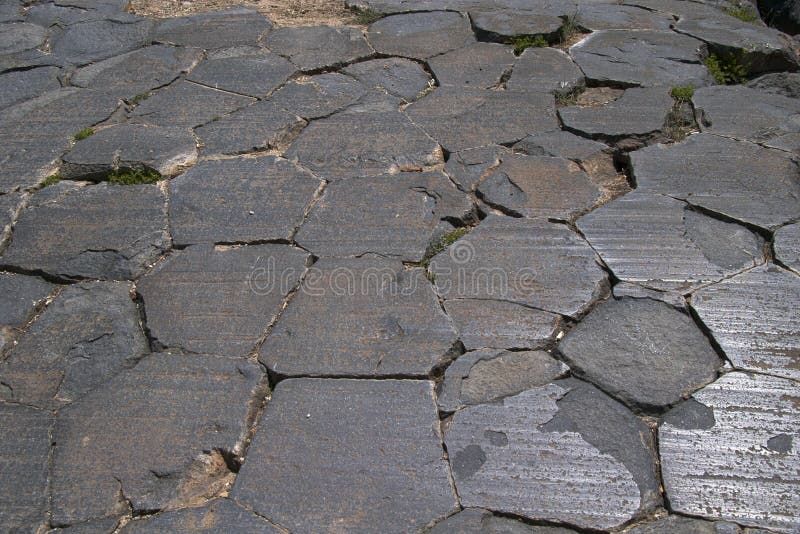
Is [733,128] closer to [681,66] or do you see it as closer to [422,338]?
[681,66]

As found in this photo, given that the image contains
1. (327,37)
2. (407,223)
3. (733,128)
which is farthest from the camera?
(327,37)

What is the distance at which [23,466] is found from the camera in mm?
2029

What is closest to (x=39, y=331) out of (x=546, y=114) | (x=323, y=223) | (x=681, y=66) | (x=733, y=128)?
(x=323, y=223)

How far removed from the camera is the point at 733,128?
3.30 metres

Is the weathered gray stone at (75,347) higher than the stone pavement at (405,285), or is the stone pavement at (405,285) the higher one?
the stone pavement at (405,285)

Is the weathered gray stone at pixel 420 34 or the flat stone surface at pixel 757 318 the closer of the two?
the flat stone surface at pixel 757 318

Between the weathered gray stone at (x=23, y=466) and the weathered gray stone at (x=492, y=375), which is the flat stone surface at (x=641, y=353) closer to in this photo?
the weathered gray stone at (x=492, y=375)

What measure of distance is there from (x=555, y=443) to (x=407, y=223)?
3.56 feet

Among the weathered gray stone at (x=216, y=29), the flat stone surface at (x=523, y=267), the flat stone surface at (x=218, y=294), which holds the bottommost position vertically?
the flat stone surface at (x=218, y=294)

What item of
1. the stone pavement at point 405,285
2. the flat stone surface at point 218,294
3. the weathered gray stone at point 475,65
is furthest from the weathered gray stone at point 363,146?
the flat stone surface at point 218,294

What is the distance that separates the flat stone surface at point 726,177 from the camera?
281 centimetres

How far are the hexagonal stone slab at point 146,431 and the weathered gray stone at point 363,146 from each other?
1.13 metres

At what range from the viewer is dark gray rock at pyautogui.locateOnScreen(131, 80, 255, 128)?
348cm

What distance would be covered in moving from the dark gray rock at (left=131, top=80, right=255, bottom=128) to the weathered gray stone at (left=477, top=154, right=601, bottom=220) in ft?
4.41
